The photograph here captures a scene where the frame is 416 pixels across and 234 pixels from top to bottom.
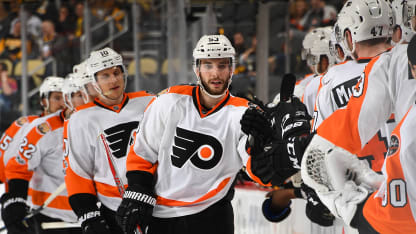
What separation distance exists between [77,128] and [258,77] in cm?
165

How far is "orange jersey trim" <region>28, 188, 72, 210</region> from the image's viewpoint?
3.63 metres

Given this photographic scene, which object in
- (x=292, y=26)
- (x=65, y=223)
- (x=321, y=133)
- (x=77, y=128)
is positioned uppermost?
(x=292, y=26)

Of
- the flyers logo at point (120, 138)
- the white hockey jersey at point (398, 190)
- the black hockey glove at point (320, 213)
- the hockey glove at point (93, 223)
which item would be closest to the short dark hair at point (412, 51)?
the white hockey jersey at point (398, 190)

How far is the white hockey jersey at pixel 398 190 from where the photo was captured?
1.20m

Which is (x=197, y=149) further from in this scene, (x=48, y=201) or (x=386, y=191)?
(x=48, y=201)

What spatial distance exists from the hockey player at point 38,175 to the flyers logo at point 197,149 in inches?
65.2

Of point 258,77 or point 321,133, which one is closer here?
point 321,133

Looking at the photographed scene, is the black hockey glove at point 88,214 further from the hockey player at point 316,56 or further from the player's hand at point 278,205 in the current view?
the hockey player at point 316,56

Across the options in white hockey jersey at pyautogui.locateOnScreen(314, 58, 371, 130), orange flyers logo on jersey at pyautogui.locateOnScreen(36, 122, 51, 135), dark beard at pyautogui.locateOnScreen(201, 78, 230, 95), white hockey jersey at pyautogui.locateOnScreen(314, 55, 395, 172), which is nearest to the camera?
white hockey jersey at pyautogui.locateOnScreen(314, 55, 395, 172)

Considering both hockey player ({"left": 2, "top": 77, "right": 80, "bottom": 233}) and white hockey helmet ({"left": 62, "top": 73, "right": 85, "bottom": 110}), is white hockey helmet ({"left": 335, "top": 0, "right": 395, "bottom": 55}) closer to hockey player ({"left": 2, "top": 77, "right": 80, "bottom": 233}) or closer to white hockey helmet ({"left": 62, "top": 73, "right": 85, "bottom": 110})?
white hockey helmet ({"left": 62, "top": 73, "right": 85, "bottom": 110})

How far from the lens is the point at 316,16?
525 cm

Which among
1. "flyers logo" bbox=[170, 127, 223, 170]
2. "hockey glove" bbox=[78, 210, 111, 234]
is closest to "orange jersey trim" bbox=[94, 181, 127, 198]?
"hockey glove" bbox=[78, 210, 111, 234]

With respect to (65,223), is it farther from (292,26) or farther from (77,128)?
(292,26)

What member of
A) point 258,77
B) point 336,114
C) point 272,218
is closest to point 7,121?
point 258,77
